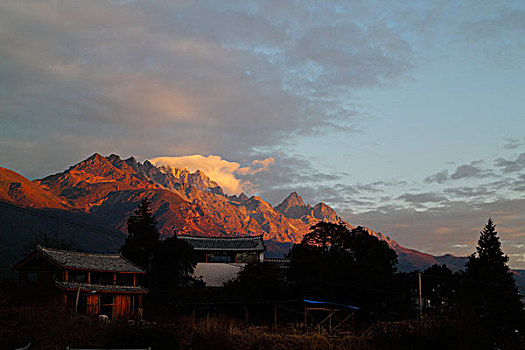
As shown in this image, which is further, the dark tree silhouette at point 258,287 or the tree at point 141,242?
the tree at point 141,242

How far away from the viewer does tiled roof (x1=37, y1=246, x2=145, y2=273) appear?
140ft

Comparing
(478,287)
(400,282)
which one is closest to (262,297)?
(400,282)

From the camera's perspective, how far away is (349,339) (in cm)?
2012

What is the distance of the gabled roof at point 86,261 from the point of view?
42.4m

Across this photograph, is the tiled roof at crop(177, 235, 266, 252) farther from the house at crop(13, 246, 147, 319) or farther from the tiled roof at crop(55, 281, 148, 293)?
the house at crop(13, 246, 147, 319)

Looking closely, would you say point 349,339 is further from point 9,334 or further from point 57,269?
point 57,269

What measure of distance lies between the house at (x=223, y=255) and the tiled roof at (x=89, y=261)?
14481 mm

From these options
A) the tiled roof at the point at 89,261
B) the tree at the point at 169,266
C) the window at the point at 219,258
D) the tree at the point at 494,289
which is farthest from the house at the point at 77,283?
the tree at the point at 494,289

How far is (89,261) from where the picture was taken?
46188 mm

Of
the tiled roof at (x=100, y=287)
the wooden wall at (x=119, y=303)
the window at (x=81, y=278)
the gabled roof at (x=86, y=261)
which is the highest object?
the gabled roof at (x=86, y=261)

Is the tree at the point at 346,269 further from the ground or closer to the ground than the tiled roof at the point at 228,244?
closer to the ground

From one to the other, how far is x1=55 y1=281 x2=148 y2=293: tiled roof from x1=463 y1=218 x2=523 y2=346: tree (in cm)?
3261

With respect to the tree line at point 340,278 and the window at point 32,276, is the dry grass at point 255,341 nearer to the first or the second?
the tree line at point 340,278

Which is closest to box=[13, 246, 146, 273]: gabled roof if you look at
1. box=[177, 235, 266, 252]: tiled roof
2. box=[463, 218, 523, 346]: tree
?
box=[177, 235, 266, 252]: tiled roof
